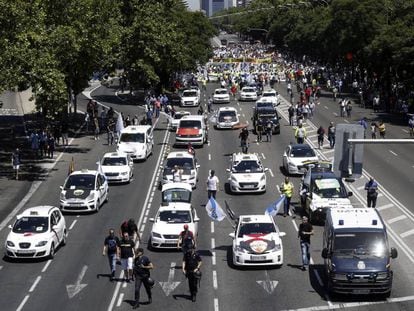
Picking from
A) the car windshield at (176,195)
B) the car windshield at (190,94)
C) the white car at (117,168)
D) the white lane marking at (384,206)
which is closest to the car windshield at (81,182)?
the car windshield at (176,195)

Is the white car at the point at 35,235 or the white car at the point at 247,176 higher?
the white car at the point at 35,235

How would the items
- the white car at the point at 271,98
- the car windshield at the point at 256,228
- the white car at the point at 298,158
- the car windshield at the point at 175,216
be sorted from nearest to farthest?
1. the car windshield at the point at 256,228
2. the car windshield at the point at 175,216
3. the white car at the point at 298,158
4. the white car at the point at 271,98

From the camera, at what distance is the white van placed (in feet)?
190

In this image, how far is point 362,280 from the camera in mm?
25250

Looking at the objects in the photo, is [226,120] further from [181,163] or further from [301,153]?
[181,163]

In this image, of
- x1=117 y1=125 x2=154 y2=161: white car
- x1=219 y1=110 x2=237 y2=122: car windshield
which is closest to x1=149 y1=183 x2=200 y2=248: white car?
x1=117 y1=125 x2=154 y2=161: white car

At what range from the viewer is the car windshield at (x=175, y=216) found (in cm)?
3269

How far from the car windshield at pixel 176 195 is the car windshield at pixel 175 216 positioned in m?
4.61

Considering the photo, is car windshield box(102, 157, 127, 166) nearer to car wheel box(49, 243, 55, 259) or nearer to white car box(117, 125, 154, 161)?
white car box(117, 125, 154, 161)

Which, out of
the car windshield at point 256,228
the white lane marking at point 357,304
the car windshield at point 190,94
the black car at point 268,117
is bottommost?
the car windshield at point 190,94

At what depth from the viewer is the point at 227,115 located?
220 ft

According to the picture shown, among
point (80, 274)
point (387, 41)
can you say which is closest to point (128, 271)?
point (80, 274)

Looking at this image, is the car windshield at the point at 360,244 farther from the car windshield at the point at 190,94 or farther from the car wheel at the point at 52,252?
the car windshield at the point at 190,94

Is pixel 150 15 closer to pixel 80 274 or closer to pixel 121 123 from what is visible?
pixel 121 123
